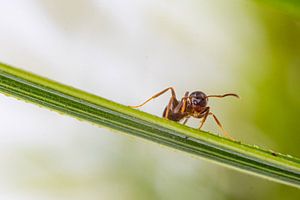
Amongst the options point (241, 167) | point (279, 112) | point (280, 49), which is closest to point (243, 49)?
point (280, 49)

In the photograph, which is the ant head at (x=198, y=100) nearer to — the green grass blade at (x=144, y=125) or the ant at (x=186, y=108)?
the ant at (x=186, y=108)

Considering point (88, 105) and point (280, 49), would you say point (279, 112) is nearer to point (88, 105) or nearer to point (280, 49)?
point (280, 49)

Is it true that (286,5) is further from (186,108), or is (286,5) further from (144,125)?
(186,108)

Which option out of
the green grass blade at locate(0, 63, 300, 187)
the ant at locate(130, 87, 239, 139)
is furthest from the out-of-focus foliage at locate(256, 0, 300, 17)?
the ant at locate(130, 87, 239, 139)

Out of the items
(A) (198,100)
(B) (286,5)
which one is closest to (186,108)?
(A) (198,100)

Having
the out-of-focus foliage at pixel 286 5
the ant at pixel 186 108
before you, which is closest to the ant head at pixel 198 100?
the ant at pixel 186 108

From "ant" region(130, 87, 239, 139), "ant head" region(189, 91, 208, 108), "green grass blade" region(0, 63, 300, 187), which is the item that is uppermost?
"ant head" region(189, 91, 208, 108)

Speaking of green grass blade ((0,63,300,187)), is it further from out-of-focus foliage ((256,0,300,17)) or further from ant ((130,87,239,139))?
ant ((130,87,239,139))

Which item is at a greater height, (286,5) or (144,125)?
(286,5)
